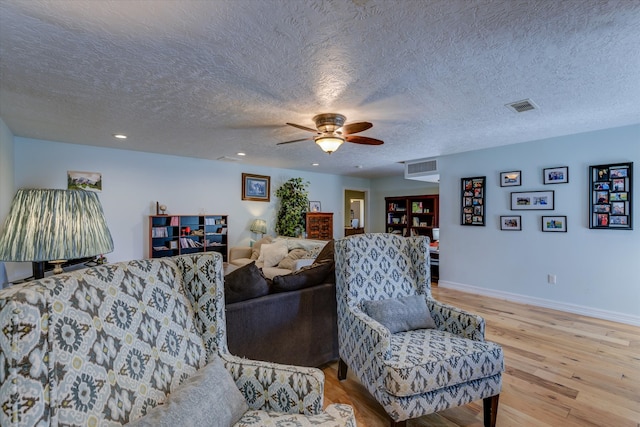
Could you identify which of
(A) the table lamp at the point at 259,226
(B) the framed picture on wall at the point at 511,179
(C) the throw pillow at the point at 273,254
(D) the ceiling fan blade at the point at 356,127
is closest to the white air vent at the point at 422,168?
(B) the framed picture on wall at the point at 511,179

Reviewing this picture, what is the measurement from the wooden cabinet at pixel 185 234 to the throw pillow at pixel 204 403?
165 inches

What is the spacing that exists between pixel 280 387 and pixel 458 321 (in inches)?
52.8

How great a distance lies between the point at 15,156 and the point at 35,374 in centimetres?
462

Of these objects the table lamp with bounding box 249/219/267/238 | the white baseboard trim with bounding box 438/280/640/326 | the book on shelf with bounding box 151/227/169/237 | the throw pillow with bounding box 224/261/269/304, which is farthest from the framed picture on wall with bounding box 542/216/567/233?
the book on shelf with bounding box 151/227/169/237

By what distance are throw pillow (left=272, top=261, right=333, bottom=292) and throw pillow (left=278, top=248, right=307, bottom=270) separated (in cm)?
183

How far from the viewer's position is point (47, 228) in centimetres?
118

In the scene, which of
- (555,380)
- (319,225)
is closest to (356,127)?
(555,380)

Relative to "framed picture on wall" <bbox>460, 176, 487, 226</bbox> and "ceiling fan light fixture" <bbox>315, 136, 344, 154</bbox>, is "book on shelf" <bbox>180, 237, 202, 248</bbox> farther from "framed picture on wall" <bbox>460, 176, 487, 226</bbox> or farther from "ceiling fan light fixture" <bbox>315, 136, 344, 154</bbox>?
"framed picture on wall" <bbox>460, 176, 487, 226</bbox>

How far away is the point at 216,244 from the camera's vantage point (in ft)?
18.2

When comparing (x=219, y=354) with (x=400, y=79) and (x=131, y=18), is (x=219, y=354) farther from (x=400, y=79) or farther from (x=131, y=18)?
(x=400, y=79)

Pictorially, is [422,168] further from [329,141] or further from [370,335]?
[370,335]

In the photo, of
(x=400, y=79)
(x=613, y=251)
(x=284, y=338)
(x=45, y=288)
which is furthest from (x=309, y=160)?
(x=45, y=288)

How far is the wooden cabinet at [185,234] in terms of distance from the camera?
4910 millimetres

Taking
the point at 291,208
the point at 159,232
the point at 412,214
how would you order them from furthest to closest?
the point at 412,214 → the point at 291,208 → the point at 159,232
